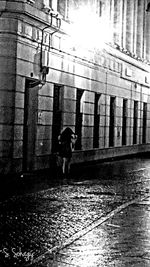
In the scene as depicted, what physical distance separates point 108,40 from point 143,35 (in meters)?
9.97

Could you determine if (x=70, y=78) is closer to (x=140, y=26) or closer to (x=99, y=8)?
(x=99, y=8)

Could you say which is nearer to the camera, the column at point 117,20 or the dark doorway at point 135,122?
the column at point 117,20

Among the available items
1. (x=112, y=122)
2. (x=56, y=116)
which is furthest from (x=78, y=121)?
(x=112, y=122)

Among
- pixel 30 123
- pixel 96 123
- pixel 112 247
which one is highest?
pixel 96 123

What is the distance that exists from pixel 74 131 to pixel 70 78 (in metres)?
2.55

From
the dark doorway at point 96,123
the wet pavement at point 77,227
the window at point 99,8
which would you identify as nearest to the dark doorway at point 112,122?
the dark doorway at point 96,123

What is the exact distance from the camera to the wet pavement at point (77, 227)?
7.68m

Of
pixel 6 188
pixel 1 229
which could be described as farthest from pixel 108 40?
pixel 1 229

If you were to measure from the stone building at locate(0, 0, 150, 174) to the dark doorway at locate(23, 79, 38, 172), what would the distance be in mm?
37

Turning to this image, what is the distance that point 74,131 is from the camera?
25.5 m

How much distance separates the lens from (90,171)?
2239 cm

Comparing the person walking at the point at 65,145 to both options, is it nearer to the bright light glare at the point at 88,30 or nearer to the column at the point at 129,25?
the bright light glare at the point at 88,30

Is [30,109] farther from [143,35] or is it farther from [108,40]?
[143,35]

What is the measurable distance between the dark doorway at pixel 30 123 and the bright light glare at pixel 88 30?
4.06 meters
